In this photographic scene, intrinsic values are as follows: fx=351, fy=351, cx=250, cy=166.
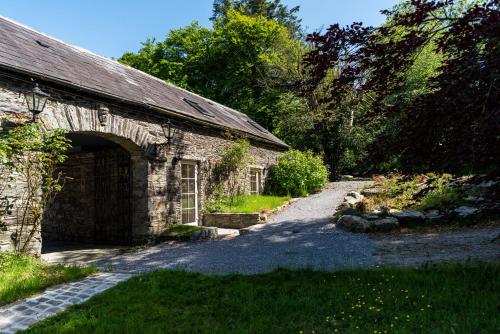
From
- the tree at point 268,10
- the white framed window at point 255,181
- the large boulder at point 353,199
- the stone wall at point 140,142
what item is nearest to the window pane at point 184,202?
the stone wall at point 140,142

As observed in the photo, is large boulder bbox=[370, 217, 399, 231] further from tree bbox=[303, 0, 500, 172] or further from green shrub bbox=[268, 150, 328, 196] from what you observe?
green shrub bbox=[268, 150, 328, 196]

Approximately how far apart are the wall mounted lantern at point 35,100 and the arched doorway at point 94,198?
2.72 m

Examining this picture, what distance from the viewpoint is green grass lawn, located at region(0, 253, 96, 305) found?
4582 millimetres

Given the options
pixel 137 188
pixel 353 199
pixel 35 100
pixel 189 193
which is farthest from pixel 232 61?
pixel 35 100

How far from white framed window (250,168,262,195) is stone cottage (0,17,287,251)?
3.27m

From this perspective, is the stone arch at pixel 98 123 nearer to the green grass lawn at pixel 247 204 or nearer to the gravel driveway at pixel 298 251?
the gravel driveway at pixel 298 251

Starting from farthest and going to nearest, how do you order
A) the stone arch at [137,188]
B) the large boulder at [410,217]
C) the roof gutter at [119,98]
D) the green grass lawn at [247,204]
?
the green grass lawn at [247,204] → the stone arch at [137,188] → the large boulder at [410,217] → the roof gutter at [119,98]

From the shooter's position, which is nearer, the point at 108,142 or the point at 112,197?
the point at 112,197

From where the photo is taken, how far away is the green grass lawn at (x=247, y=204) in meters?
11.7

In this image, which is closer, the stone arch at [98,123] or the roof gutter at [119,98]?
A: the roof gutter at [119,98]

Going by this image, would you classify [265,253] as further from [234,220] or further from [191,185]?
[191,185]

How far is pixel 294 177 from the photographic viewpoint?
16062mm

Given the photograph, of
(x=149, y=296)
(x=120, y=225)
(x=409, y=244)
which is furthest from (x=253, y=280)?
(x=120, y=225)

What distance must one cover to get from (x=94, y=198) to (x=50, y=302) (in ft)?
19.7
